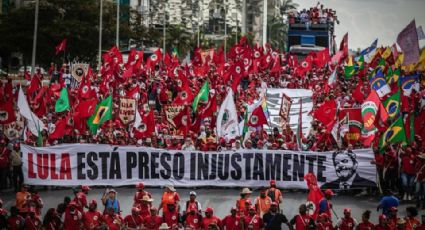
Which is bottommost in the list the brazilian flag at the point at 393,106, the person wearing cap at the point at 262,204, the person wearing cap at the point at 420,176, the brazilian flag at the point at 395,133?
the person wearing cap at the point at 262,204

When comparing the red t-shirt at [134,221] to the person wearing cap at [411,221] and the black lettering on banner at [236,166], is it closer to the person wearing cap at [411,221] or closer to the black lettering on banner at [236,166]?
the person wearing cap at [411,221]

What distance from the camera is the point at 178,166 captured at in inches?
891

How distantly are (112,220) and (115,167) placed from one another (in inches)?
265

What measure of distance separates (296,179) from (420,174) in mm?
3044

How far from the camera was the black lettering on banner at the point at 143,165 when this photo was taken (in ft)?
74.0

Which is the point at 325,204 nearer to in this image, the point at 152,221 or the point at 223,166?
the point at 152,221

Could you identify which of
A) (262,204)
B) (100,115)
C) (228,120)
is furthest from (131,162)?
(262,204)

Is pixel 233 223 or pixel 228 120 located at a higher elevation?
pixel 228 120

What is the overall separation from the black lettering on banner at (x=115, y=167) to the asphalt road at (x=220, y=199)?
0.40 meters

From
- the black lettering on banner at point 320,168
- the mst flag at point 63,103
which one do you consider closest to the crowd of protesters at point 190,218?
the black lettering on banner at point 320,168

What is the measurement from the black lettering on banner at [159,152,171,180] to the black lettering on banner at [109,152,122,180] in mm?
1039

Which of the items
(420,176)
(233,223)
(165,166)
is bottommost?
(233,223)

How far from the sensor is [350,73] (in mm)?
44656

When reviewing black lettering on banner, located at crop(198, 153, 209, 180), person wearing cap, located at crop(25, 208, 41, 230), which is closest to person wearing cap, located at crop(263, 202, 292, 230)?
person wearing cap, located at crop(25, 208, 41, 230)
